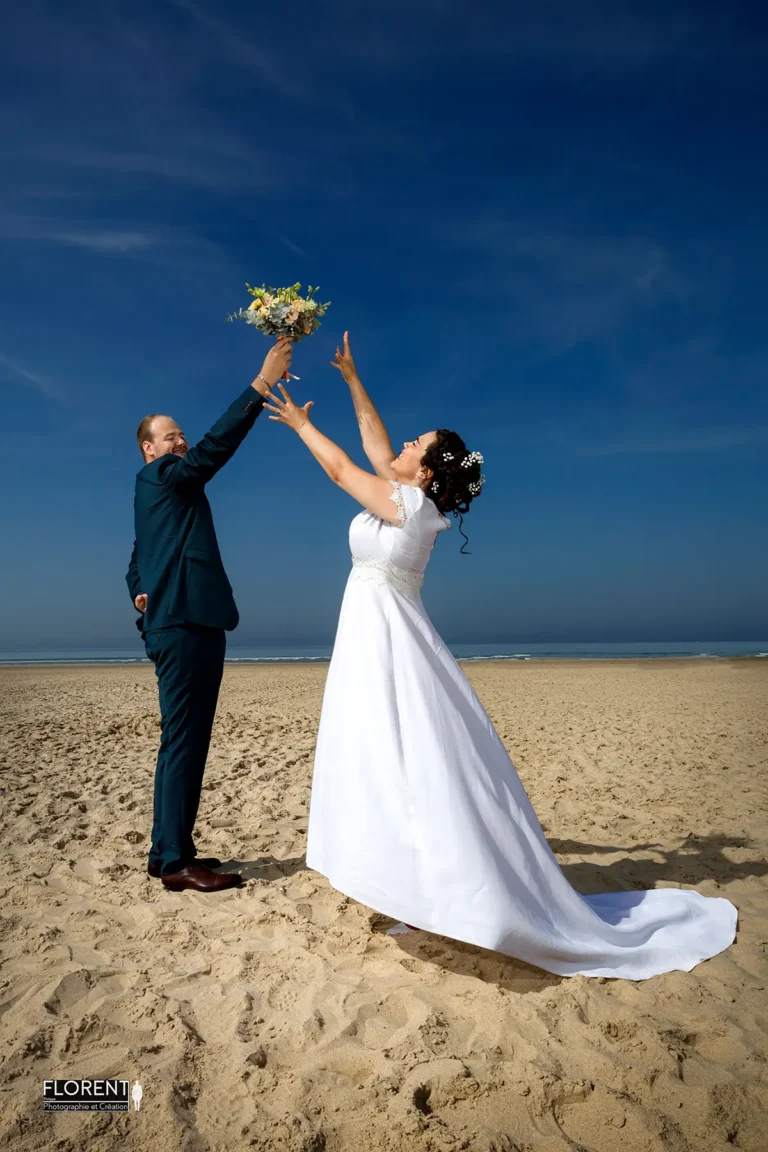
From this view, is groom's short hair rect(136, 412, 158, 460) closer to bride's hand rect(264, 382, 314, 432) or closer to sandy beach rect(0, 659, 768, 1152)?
bride's hand rect(264, 382, 314, 432)

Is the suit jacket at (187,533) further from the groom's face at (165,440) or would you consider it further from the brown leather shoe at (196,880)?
the brown leather shoe at (196,880)

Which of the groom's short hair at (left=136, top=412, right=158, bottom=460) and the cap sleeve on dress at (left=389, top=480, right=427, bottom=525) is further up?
the groom's short hair at (left=136, top=412, right=158, bottom=460)

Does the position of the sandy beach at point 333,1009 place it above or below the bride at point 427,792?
below

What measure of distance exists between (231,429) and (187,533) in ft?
2.22

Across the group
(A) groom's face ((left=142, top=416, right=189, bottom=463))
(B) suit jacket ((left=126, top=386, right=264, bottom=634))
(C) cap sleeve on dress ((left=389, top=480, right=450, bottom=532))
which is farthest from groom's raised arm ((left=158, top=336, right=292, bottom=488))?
(C) cap sleeve on dress ((left=389, top=480, right=450, bottom=532))

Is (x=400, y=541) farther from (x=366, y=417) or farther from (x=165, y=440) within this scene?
(x=165, y=440)

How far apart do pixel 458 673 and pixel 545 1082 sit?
1.70 meters

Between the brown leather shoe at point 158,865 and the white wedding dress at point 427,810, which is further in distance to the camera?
the brown leather shoe at point 158,865

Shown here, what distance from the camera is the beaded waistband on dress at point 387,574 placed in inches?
143

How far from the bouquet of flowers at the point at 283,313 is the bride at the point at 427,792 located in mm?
552

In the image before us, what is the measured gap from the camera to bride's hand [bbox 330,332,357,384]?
14.4ft

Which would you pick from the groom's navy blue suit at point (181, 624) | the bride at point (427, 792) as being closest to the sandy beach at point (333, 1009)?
the bride at point (427, 792)

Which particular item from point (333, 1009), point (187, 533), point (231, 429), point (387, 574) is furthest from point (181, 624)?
point (333, 1009)

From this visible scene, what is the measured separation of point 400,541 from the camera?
11.7 ft
